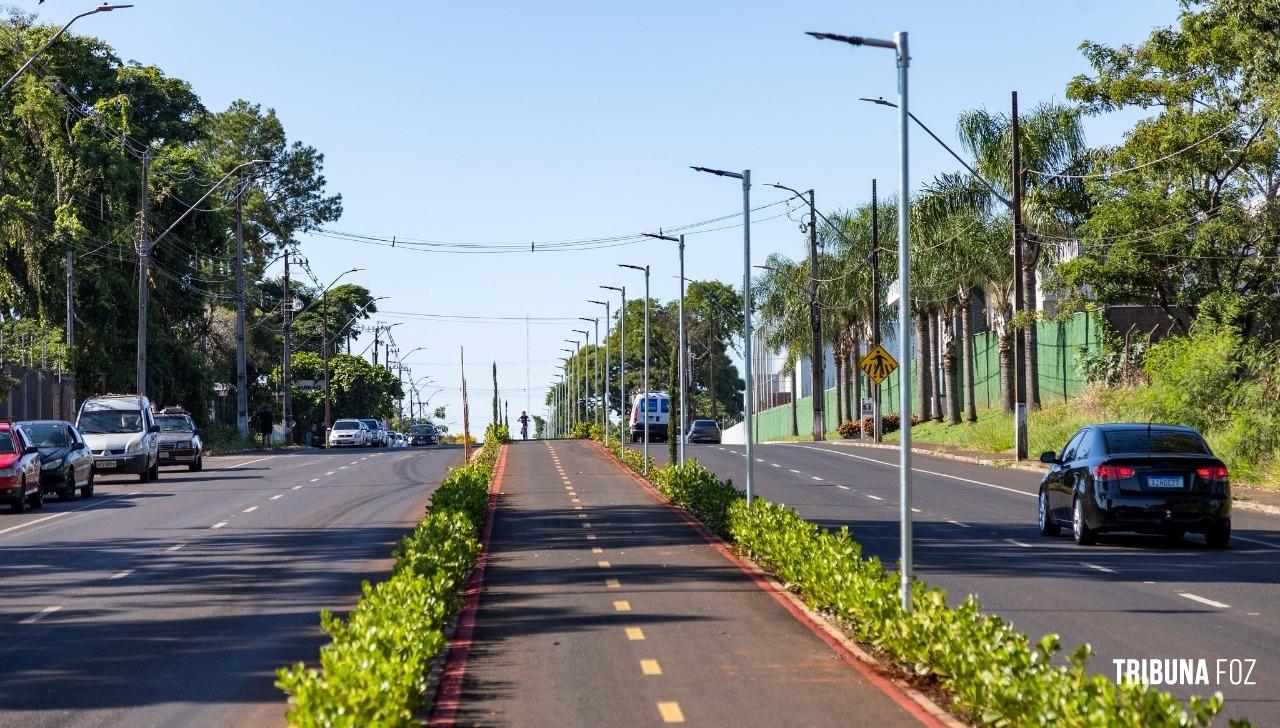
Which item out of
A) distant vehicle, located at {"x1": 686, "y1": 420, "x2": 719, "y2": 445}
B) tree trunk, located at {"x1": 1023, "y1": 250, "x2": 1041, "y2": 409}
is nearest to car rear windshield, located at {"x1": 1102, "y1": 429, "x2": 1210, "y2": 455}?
tree trunk, located at {"x1": 1023, "y1": 250, "x2": 1041, "y2": 409}

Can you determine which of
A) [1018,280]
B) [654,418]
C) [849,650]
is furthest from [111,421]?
[654,418]

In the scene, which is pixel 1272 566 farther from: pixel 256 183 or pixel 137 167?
pixel 256 183

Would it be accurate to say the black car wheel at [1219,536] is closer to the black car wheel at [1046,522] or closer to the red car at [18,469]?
the black car wheel at [1046,522]

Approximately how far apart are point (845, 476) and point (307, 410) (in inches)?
2612

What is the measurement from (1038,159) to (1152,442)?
31437mm

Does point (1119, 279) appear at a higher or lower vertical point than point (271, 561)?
higher

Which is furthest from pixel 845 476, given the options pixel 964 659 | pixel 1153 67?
pixel 964 659

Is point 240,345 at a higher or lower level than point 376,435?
higher

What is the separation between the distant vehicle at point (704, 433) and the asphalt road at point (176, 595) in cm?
4710

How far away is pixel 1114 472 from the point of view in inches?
804

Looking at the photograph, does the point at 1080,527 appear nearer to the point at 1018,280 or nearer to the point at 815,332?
the point at 1018,280

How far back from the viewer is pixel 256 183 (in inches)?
3398

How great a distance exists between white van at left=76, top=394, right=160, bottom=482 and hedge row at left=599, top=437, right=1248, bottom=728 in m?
26.1

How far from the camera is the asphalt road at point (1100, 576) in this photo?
476 inches
